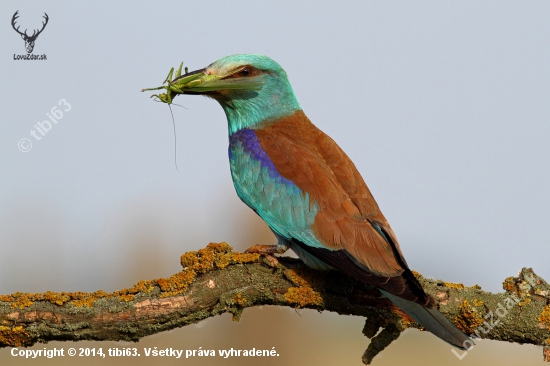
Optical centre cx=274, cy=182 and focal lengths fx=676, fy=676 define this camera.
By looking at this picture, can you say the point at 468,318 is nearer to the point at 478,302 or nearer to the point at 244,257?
the point at 478,302

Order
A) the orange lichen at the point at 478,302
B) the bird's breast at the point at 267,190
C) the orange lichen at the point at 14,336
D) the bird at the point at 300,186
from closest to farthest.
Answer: the orange lichen at the point at 14,336 → the bird at the point at 300,186 → the orange lichen at the point at 478,302 → the bird's breast at the point at 267,190

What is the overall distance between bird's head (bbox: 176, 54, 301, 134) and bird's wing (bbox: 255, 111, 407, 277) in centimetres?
27

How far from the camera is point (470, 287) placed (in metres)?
4.88

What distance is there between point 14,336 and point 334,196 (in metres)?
2.40

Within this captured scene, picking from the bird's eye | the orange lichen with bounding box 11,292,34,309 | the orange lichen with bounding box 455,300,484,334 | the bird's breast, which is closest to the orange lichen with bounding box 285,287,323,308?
the bird's breast

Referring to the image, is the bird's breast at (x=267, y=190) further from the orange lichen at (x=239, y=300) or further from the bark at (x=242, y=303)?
the orange lichen at (x=239, y=300)

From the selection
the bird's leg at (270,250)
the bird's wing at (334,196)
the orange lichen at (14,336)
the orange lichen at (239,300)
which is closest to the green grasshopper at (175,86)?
the bird's wing at (334,196)

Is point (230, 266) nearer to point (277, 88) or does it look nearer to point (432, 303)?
point (432, 303)

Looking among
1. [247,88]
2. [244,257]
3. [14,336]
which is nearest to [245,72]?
[247,88]

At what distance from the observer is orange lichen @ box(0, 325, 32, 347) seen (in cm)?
429

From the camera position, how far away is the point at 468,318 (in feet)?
15.3

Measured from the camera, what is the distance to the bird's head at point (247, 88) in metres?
5.67

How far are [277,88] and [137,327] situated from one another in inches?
100

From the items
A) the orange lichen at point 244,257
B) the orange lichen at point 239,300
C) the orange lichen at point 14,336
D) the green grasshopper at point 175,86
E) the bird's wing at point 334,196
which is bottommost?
the orange lichen at point 14,336
